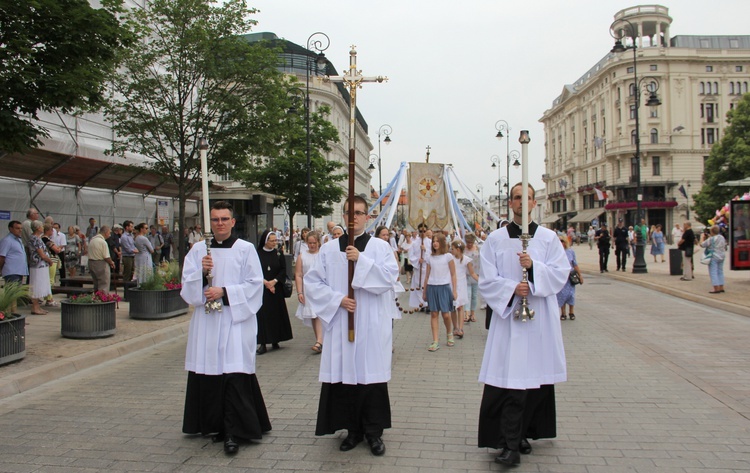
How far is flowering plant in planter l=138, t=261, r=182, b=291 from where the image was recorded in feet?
39.0

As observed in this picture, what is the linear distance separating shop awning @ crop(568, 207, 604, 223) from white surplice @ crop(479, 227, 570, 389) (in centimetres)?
7670

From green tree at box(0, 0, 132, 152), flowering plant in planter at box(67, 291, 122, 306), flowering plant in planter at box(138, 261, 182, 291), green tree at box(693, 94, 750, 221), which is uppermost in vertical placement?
green tree at box(693, 94, 750, 221)

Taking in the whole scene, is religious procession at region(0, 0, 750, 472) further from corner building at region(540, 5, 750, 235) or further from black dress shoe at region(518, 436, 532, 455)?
corner building at region(540, 5, 750, 235)

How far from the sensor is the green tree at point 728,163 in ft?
164

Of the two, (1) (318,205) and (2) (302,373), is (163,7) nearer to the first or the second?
(2) (302,373)

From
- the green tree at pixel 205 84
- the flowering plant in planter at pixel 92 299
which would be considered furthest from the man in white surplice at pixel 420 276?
the flowering plant in planter at pixel 92 299

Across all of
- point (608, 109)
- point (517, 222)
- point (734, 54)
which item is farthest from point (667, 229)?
point (517, 222)

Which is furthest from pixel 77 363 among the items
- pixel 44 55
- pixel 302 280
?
pixel 44 55

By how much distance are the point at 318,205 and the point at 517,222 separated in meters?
30.0

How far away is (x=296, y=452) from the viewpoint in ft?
15.8

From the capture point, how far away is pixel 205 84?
15031 millimetres

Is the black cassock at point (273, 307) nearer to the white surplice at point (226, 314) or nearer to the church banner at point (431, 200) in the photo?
the white surplice at point (226, 314)

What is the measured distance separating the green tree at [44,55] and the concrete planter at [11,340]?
2236 millimetres

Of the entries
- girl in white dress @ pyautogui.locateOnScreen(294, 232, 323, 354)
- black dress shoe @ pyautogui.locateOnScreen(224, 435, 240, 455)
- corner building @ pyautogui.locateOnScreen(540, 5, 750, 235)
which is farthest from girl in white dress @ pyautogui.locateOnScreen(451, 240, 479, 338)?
corner building @ pyautogui.locateOnScreen(540, 5, 750, 235)
